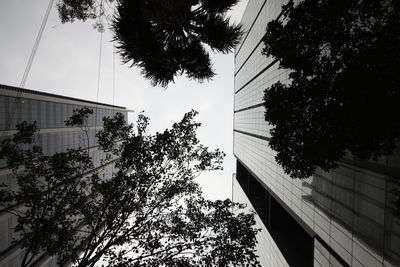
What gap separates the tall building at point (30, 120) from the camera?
1276 inches

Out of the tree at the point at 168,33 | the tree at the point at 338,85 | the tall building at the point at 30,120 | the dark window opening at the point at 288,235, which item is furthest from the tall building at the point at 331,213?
the tall building at the point at 30,120

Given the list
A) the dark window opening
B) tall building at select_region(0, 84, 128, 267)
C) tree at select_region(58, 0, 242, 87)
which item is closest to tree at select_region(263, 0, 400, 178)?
tree at select_region(58, 0, 242, 87)

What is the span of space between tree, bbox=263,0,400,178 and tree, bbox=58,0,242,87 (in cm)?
281

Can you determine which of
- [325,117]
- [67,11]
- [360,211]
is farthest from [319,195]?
[67,11]

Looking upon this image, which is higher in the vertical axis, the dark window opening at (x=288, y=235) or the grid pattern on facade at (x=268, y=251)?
the dark window opening at (x=288, y=235)

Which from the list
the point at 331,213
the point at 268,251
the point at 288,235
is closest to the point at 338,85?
the point at 331,213

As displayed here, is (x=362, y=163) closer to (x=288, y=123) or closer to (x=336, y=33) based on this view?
(x=288, y=123)

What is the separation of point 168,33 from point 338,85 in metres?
7.05

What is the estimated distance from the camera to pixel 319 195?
18.2 m

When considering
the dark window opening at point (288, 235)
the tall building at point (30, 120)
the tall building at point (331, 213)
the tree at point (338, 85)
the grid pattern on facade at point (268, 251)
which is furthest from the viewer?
the tall building at point (30, 120)

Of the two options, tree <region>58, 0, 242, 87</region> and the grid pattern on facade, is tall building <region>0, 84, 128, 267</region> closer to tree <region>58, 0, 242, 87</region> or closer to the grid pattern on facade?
tree <region>58, 0, 242, 87</region>

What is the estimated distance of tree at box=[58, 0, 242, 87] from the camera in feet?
30.3

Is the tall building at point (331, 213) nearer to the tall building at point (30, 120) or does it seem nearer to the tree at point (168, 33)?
the tree at point (168, 33)

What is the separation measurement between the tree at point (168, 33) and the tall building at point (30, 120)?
63.8 ft
